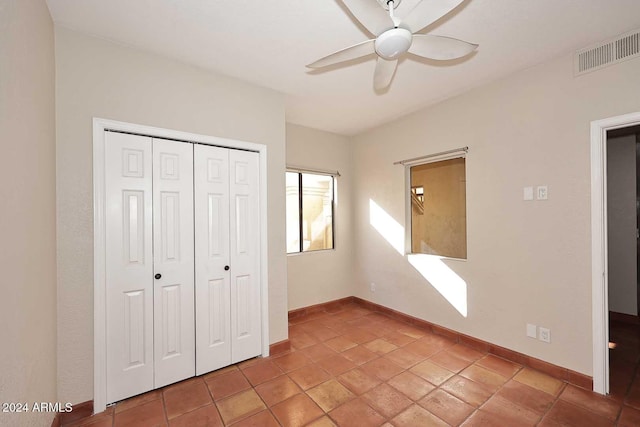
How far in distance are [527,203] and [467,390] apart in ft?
5.62

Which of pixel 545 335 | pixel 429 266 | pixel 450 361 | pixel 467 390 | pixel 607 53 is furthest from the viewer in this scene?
pixel 429 266

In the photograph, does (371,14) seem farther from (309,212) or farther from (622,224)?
(622,224)

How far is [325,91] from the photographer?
290cm

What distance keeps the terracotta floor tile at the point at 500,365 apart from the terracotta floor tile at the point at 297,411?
1661 millimetres

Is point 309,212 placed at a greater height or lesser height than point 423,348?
greater

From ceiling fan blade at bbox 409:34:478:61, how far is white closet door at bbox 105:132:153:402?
2.11m

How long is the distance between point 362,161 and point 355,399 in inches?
126

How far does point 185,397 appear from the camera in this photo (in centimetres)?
213

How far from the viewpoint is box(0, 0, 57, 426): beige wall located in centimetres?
111

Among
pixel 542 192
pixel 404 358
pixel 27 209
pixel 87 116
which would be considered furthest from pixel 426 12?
pixel 404 358

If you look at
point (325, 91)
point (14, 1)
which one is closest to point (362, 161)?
point (325, 91)

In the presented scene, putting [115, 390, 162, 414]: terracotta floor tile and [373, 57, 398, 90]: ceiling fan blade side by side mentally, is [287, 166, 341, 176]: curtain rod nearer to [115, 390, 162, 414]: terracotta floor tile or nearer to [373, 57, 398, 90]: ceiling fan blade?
[373, 57, 398, 90]: ceiling fan blade

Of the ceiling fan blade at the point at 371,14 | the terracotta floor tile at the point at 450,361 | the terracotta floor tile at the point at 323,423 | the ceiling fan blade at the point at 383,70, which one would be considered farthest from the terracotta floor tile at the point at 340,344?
the ceiling fan blade at the point at 371,14

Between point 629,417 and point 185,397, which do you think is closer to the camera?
point 629,417
